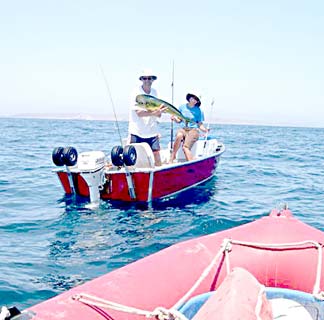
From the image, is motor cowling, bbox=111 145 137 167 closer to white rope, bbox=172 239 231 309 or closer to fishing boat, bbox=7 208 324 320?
fishing boat, bbox=7 208 324 320

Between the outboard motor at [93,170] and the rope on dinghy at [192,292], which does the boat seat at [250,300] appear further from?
the outboard motor at [93,170]

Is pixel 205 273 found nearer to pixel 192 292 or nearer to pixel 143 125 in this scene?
pixel 192 292

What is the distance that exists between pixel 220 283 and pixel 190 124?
5.58 meters

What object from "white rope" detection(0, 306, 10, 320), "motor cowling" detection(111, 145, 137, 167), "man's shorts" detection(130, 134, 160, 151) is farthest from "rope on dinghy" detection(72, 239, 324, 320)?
"man's shorts" detection(130, 134, 160, 151)

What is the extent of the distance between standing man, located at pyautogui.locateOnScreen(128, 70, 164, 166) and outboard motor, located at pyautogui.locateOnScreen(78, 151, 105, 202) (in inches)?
32.4

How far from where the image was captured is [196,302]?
108 inches

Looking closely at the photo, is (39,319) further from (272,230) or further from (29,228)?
(29,228)

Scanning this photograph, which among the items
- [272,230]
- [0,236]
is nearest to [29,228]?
[0,236]

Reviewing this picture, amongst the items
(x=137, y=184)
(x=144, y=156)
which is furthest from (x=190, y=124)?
(x=137, y=184)

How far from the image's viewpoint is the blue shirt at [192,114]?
8.18 metres

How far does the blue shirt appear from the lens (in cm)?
818

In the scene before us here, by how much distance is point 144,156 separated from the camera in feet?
23.0

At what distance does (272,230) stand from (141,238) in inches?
90.3

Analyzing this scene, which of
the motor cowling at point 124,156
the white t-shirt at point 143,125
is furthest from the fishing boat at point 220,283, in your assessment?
the white t-shirt at point 143,125
